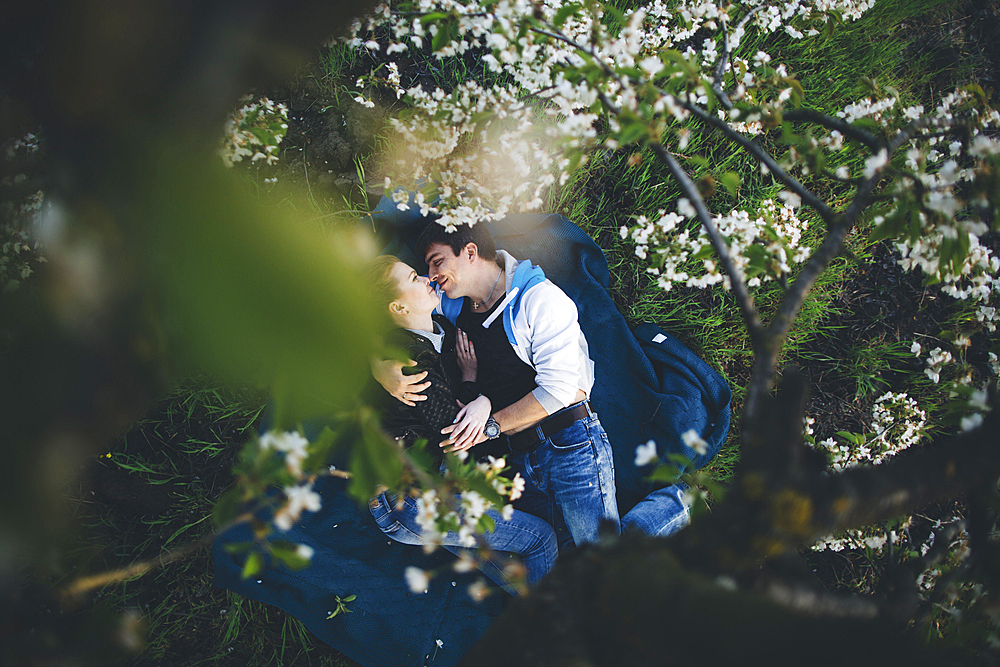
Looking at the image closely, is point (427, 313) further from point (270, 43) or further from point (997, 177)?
point (997, 177)

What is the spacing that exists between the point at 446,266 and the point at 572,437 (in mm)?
922

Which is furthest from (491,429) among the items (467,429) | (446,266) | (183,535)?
(183,535)

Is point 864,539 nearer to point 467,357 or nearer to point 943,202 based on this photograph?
point 943,202

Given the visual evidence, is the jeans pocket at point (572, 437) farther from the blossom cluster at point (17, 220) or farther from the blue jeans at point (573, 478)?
the blossom cluster at point (17, 220)

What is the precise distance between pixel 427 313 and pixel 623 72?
4.24 ft

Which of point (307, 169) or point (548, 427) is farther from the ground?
point (307, 169)

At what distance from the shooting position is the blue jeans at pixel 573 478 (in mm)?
1785

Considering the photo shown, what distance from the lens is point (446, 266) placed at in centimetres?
181

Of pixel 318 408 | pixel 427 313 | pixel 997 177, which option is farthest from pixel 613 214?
pixel 318 408

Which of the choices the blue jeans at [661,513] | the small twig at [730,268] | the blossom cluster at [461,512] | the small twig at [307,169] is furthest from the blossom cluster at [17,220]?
the blue jeans at [661,513]

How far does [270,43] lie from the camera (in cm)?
42

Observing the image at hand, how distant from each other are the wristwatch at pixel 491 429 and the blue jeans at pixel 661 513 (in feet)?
2.12

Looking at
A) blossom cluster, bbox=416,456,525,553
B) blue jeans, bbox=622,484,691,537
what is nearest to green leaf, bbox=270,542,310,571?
blossom cluster, bbox=416,456,525,553

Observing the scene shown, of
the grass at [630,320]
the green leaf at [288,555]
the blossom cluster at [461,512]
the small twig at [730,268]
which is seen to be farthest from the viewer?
the grass at [630,320]
